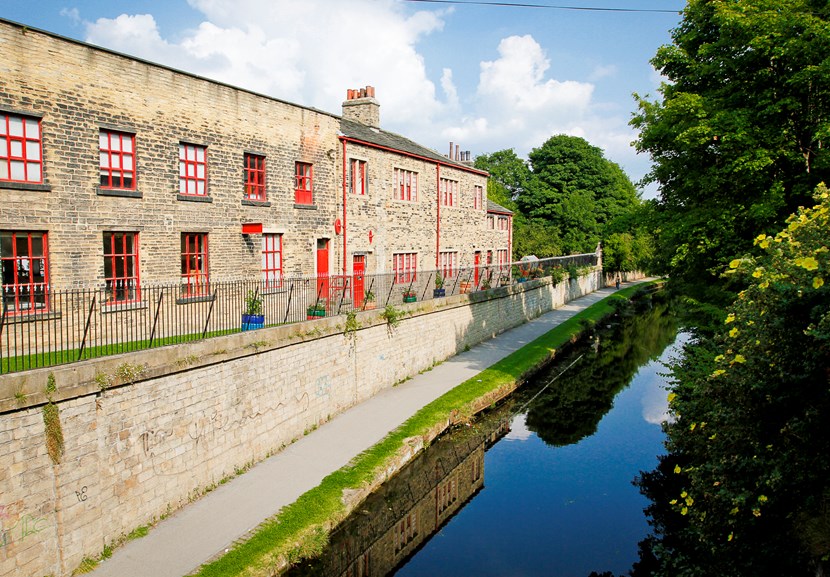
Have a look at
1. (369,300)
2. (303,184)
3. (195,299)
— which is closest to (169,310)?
(195,299)

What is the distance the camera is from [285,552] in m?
9.12

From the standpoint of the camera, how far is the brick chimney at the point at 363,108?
26.1 metres

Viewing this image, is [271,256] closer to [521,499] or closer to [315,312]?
[315,312]

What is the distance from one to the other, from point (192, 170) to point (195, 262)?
246 cm

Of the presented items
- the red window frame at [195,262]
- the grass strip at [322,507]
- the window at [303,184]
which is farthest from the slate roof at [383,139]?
the grass strip at [322,507]

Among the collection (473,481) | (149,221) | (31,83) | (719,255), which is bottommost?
(473,481)

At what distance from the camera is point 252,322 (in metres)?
13.6

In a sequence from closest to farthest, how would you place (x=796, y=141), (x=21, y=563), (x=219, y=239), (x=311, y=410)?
(x=21, y=563), (x=796, y=141), (x=311, y=410), (x=219, y=239)

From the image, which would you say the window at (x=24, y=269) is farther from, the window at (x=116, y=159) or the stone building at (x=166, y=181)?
the window at (x=116, y=159)

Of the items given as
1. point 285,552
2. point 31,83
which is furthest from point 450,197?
point 285,552

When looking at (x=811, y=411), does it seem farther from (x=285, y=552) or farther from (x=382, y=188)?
(x=382, y=188)

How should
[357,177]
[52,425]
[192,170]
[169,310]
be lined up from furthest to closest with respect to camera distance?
[357,177], [192,170], [169,310], [52,425]

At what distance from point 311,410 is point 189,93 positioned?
881 cm

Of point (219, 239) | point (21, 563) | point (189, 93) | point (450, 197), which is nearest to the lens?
point (21, 563)
